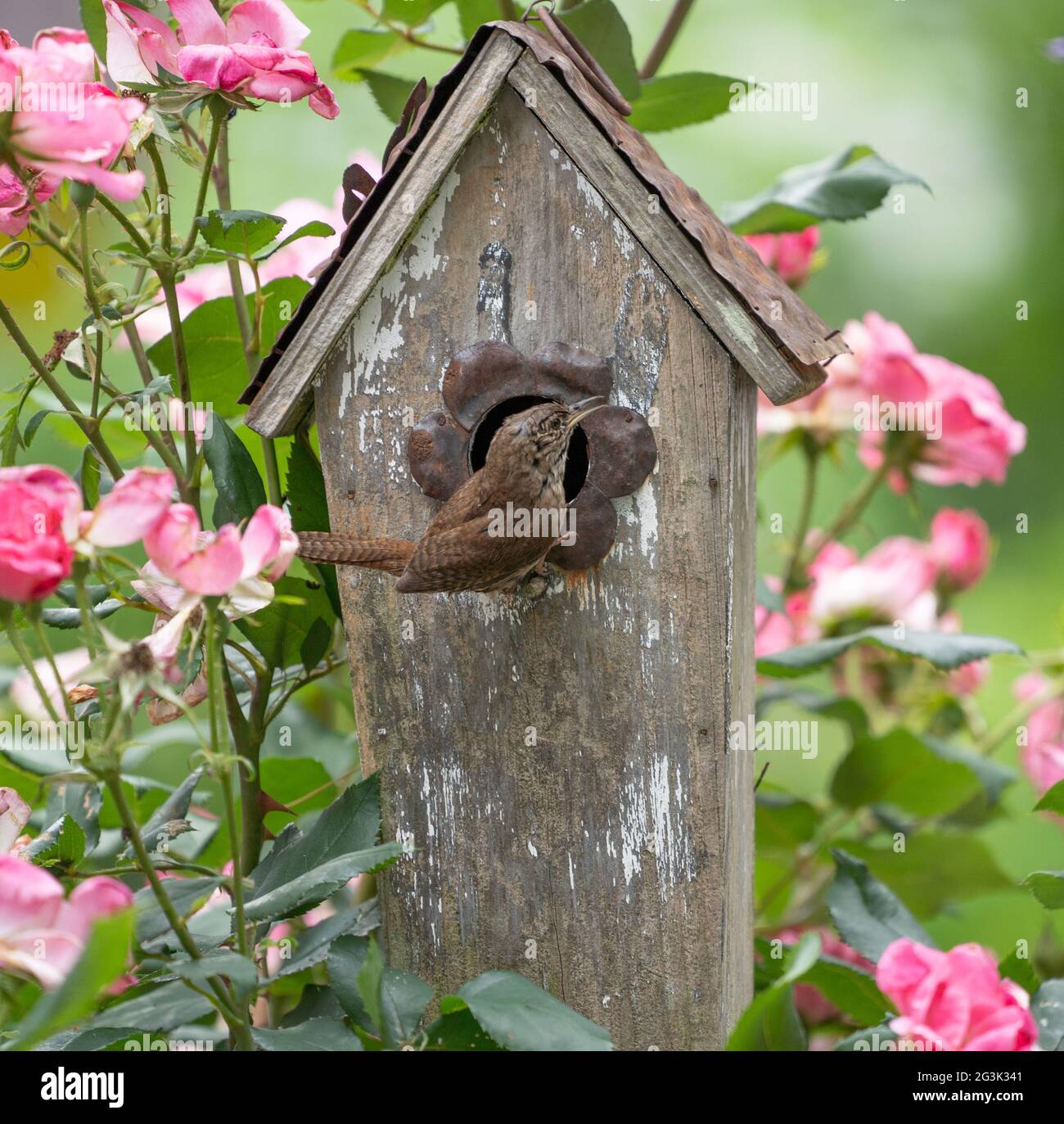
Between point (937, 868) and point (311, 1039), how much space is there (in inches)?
50.6

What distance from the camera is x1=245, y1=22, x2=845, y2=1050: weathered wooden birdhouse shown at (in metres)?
1.55

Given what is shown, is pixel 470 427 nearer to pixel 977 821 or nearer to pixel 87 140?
pixel 87 140

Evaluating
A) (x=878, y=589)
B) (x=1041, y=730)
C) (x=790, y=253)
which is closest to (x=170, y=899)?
(x=878, y=589)

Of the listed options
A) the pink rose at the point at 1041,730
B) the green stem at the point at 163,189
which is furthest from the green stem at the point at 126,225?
the pink rose at the point at 1041,730

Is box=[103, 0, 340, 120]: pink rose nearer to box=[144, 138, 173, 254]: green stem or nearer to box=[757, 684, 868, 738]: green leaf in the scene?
box=[144, 138, 173, 254]: green stem

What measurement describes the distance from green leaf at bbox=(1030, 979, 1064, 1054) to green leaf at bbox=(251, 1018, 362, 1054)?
79cm

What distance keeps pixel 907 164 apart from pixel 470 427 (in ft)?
10.6

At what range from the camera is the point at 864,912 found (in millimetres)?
1670

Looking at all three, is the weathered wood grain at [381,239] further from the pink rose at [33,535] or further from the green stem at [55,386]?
the pink rose at [33,535]

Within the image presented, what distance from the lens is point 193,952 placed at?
1.20 m

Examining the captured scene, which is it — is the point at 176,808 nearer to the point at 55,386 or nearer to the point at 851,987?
the point at 55,386

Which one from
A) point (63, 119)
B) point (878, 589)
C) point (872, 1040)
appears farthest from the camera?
point (878, 589)

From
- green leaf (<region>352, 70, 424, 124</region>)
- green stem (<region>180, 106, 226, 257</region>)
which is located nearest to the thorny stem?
green leaf (<region>352, 70, 424, 124</region>)

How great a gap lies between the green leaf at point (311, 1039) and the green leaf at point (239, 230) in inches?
34.0
